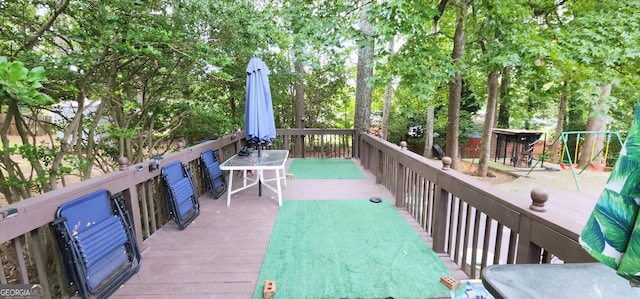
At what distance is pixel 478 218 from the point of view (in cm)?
A: 212

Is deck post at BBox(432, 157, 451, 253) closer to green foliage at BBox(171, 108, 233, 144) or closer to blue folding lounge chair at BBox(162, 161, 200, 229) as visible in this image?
blue folding lounge chair at BBox(162, 161, 200, 229)

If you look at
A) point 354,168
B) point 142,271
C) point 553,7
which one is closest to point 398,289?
point 142,271

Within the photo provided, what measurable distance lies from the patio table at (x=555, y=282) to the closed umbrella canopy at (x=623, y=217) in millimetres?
251

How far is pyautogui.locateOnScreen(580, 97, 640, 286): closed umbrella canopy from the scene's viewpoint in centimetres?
65

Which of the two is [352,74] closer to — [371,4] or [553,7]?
[553,7]

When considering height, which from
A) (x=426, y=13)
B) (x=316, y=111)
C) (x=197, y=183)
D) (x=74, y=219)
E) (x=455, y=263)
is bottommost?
(x=455, y=263)

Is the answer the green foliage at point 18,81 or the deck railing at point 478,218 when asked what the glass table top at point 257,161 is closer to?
the deck railing at point 478,218

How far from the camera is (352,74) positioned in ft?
40.9

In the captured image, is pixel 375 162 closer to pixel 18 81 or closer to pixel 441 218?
pixel 441 218

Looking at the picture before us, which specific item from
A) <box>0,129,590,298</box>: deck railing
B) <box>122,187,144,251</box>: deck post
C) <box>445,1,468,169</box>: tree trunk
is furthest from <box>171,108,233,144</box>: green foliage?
<box>445,1,468,169</box>: tree trunk

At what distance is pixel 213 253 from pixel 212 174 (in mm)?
1680

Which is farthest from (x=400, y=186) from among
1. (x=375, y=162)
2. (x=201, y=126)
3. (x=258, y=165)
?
(x=201, y=126)

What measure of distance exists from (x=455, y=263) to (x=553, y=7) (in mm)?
7362

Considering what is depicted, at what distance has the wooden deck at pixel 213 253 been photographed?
2127 millimetres
